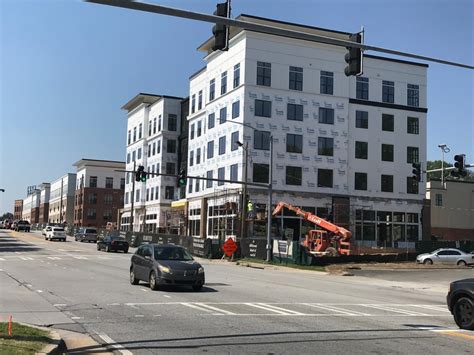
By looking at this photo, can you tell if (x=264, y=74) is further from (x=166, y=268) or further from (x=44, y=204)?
(x=44, y=204)

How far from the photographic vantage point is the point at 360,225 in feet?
187

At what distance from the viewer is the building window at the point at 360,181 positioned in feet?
190

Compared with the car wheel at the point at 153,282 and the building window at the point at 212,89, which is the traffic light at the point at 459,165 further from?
the building window at the point at 212,89

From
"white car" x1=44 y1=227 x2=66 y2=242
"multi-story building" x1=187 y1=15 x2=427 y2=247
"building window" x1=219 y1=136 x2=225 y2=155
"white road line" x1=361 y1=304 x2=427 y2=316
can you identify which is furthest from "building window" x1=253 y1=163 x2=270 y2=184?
"white road line" x1=361 y1=304 x2=427 y2=316

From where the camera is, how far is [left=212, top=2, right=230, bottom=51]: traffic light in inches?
456

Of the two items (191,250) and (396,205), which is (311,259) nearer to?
(191,250)

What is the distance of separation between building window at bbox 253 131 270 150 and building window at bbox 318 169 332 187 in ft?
21.1

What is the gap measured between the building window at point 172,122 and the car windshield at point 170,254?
2344 inches

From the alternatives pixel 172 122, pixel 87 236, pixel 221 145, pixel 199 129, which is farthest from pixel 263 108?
pixel 87 236

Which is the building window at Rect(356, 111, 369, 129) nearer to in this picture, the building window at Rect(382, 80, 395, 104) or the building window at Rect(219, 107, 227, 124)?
the building window at Rect(382, 80, 395, 104)

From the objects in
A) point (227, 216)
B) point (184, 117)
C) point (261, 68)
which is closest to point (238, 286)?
point (227, 216)

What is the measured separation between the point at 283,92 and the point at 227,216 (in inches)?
539

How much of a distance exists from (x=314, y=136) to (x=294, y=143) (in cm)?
237

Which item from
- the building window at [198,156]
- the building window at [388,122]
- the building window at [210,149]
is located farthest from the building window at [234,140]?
the building window at [388,122]
